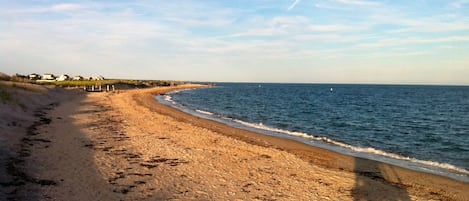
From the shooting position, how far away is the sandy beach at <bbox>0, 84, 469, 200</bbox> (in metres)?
10.2

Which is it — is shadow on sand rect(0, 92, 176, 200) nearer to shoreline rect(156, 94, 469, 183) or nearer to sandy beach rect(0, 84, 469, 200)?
sandy beach rect(0, 84, 469, 200)

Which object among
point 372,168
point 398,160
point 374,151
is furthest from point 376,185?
point 374,151

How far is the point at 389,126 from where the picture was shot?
30.5 meters

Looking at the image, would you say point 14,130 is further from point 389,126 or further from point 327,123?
point 389,126

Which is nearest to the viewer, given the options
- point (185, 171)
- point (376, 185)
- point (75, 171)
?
point (75, 171)

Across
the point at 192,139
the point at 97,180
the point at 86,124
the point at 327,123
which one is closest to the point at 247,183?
the point at 97,180

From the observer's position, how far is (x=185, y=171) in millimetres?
12734

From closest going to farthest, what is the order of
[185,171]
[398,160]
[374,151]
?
[185,171] → [398,160] → [374,151]

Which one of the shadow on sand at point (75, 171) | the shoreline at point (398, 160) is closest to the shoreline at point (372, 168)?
the shoreline at point (398, 160)

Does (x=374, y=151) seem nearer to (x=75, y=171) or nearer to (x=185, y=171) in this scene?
(x=185, y=171)

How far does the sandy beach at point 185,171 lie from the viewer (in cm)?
1019

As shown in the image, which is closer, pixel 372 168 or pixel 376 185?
pixel 376 185

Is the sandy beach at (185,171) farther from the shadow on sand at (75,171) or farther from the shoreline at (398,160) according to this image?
the shoreline at (398,160)

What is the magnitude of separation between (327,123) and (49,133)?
21.5m
